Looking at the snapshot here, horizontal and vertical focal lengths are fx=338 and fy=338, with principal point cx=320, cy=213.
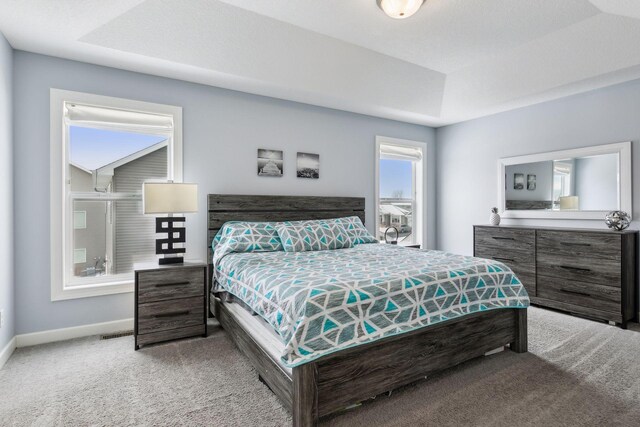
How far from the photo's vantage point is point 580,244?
340 cm

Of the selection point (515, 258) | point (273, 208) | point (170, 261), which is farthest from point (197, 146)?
point (515, 258)

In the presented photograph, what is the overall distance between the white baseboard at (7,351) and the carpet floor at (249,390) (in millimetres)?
46

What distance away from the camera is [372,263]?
2.56 meters

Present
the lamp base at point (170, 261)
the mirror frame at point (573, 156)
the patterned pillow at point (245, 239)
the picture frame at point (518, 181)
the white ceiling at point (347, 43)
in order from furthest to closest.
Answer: the picture frame at point (518, 181) < the mirror frame at point (573, 156) < the patterned pillow at point (245, 239) < the lamp base at point (170, 261) < the white ceiling at point (347, 43)

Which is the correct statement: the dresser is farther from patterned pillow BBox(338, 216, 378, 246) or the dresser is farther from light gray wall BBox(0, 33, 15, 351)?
light gray wall BBox(0, 33, 15, 351)

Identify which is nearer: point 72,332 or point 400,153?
point 72,332

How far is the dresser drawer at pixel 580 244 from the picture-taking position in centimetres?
319

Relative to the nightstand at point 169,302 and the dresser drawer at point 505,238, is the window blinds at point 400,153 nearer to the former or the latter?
the dresser drawer at point 505,238

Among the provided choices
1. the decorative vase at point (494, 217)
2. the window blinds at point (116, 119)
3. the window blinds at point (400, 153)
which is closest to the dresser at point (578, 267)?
the decorative vase at point (494, 217)

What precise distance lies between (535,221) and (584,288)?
111cm

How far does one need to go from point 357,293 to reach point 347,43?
2547 millimetres

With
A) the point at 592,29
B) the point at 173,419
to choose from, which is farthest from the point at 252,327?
the point at 592,29

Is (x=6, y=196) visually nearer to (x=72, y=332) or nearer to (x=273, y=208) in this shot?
(x=72, y=332)

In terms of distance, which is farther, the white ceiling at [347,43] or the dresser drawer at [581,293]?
the dresser drawer at [581,293]
